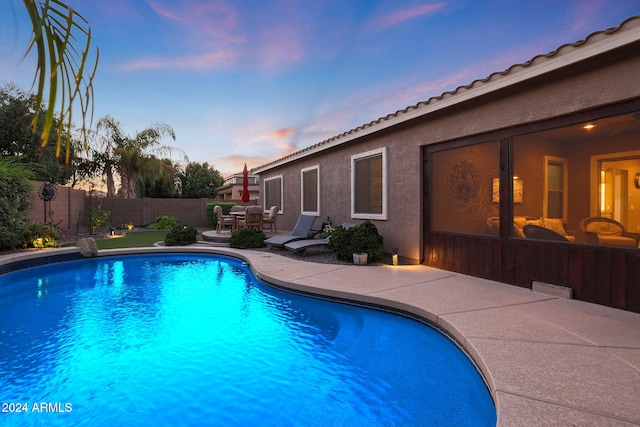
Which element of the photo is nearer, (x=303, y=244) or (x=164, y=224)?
(x=303, y=244)

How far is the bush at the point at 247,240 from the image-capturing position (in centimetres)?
1032

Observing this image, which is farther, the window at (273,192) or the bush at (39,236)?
the window at (273,192)

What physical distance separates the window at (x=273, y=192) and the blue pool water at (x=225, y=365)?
900 centimetres

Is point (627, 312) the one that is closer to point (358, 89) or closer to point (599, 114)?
point (599, 114)

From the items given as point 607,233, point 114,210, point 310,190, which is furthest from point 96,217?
point 607,233

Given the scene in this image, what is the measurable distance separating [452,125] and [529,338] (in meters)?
4.16

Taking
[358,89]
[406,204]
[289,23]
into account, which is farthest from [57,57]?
[358,89]

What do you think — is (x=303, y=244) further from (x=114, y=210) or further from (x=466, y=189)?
(x=114, y=210)

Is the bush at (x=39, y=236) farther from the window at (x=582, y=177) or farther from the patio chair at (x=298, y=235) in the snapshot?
the window at (x=582, y=177)

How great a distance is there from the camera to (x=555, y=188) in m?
4.87

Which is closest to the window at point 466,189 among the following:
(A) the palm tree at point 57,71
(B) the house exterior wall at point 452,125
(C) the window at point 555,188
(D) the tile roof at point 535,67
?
(B) the house exterior wall at point 452,125

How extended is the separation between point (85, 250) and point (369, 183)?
762 centimetres

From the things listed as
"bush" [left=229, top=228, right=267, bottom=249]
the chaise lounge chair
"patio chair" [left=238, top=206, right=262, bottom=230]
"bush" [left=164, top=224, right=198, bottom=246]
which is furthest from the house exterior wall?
"bush" [left=164, top=224, right=198, bottom=246]

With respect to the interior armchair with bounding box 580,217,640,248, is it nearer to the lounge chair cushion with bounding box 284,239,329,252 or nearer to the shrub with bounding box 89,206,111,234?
the lounge chair cushion with bounding box 284,239,329,252
